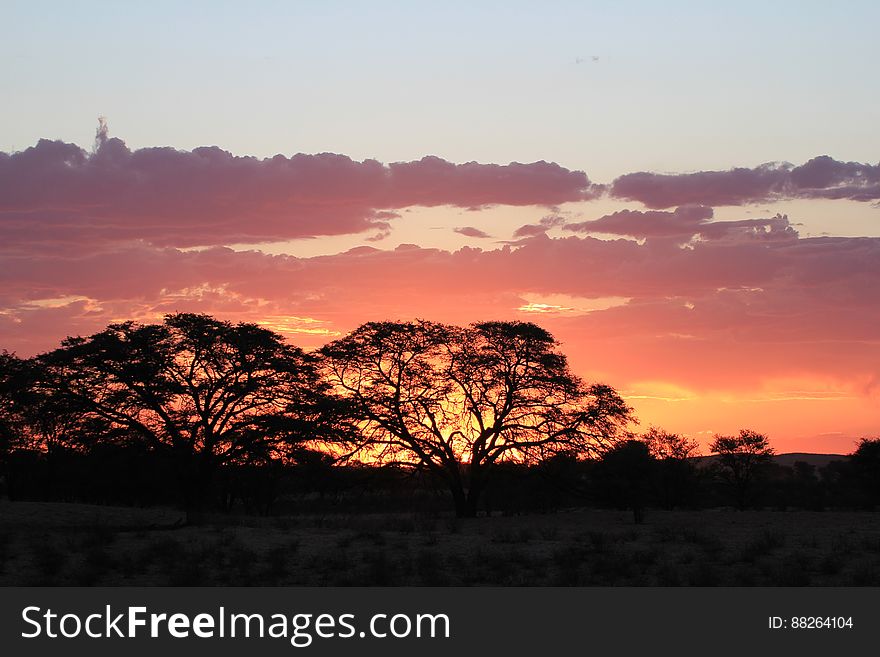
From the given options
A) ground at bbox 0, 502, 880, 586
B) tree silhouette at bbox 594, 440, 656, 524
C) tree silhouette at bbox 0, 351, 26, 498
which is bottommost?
ground at bbox 0, 502, 880, 586

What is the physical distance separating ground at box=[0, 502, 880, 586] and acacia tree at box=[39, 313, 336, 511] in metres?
17.0

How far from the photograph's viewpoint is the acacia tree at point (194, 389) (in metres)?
49.5

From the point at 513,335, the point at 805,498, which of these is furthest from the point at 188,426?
the point at 805,498

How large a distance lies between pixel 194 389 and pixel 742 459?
44.3 metres

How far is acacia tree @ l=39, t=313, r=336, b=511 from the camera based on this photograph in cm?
4947

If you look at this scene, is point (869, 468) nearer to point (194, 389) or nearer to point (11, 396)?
point (194, 389)

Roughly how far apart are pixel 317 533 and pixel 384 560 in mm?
9215

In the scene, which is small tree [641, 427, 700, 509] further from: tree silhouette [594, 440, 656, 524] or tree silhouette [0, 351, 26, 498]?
tree silhouette [0, 351, 26, 498]

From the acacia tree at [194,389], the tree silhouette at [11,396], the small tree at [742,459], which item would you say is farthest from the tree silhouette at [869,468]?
the tree silhouette at [11,396]

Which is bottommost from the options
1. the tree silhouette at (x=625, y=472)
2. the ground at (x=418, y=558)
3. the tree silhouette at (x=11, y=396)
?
the ground at (x=418, y=558)

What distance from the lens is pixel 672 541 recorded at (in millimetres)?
27625

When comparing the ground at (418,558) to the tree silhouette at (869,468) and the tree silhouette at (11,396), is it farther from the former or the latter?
the tree silhouette at (869,468)

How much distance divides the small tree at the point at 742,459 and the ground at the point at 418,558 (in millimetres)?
43818

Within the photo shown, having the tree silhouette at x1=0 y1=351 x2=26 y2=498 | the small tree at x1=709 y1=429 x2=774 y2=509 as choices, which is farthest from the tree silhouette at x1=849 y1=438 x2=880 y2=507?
the tree silhouette at x1=0 y1=351 x2=26 y2=498
